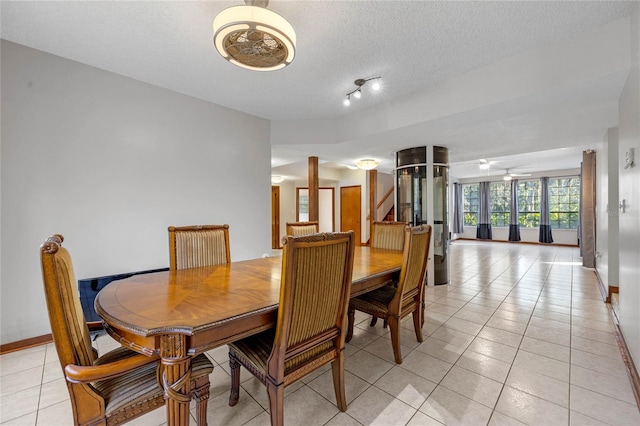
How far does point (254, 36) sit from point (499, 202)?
10.8m

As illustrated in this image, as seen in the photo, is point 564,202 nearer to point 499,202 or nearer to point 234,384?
point 499,202

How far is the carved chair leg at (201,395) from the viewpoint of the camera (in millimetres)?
1319

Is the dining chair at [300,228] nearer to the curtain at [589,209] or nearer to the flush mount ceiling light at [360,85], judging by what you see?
the flush mount ceiling light at [360,85]

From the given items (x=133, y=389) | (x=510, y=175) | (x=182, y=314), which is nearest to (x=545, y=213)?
(x=510, y=175)

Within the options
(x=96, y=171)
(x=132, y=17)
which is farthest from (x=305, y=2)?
(x=96, y=171)

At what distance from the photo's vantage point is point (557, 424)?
151 centimetres

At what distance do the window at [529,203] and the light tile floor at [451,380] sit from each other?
7.35 meters

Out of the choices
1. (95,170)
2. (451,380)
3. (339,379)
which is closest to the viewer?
(339,379)

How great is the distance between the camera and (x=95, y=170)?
2.68 metres

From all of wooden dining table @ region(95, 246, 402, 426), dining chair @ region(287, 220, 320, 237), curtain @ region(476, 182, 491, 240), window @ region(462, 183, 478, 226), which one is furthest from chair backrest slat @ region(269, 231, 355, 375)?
window @ region(462, 183, 478, 226)

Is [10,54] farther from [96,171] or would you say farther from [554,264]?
[554,264]

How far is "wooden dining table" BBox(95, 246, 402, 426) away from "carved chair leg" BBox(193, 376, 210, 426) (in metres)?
0.20

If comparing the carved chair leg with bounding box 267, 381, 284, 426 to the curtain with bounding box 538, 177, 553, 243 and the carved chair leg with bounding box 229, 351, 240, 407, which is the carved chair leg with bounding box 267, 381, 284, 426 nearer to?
the carved chair leg with bounding box 229, 351, 240, 407

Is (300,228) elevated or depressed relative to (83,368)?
elevated
